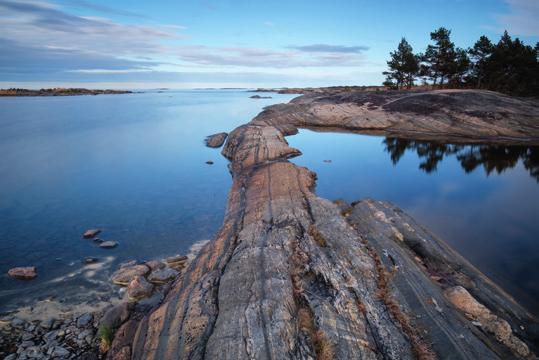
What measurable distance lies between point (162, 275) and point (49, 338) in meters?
3.89

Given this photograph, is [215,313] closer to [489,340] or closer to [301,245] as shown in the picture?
[301,245]

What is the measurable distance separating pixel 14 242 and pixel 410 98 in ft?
169

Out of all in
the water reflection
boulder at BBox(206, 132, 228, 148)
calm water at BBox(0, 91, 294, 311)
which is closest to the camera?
calm water at BBox(0, 91, 294, 311)

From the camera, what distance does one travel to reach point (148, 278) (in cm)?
1200

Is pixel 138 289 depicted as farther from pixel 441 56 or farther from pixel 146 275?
pixel 441 56

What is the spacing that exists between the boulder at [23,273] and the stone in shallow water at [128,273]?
315 cm

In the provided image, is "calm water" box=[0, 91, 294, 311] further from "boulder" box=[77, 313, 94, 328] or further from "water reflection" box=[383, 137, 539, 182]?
"water reflection" box=[383, 137, 539, 182]

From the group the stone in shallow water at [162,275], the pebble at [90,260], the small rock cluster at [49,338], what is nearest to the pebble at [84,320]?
the small rock cluster at [49,338]

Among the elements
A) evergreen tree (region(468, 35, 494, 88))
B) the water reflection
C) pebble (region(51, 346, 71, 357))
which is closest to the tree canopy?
evergreen tree (region(468, 35, 494, 88))

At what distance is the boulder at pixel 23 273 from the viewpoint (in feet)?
39.6

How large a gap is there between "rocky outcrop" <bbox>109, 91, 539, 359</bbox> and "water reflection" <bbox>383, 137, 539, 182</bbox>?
19601 mm

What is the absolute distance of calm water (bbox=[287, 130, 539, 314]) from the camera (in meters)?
13.9

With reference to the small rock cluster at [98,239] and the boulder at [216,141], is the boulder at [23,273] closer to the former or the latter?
the small rock cluster at [98,239]

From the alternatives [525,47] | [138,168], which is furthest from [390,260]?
[525,47]
